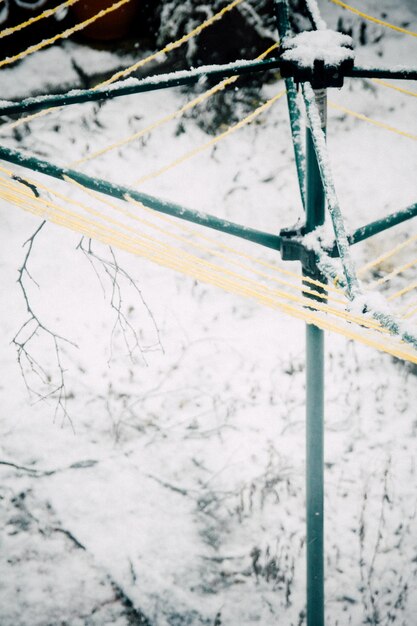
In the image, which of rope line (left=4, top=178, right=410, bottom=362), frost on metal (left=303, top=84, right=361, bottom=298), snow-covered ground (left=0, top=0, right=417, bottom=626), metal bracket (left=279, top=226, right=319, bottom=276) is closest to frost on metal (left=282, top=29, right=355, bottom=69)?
frost on metal (left=303, top=84, right=361, bottom=298)

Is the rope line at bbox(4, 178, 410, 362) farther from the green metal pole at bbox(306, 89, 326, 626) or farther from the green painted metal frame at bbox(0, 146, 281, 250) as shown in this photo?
the green metal pole at bbox(306, 89, 326, 626)

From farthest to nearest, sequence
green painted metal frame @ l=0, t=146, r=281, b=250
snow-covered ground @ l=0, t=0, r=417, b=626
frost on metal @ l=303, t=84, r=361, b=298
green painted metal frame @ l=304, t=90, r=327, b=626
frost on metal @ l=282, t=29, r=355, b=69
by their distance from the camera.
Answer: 1. snow-covered ground @ l=0, t=0, r=417, b=626
2. green painted metal frame @ l=304, t=90, r=327, b=626
3. green painted metal frame @ l=0, t=146, r=281, b=250
4. frost on metal @ l=282, t=29, r=355, b=69
5. frost on metal @ l=303, t=84, r=361, b=298

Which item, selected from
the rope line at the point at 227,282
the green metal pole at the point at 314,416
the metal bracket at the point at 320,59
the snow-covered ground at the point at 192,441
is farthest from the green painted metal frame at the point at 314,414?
the snow-covered ground at the point at 192,441

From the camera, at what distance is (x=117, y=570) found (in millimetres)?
3824

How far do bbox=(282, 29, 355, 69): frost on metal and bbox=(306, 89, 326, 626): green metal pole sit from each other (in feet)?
0.58

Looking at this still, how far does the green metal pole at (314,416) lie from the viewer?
1824 millimetres

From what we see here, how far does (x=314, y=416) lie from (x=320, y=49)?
60.9 inches

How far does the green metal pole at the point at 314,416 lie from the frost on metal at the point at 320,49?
0.58ft

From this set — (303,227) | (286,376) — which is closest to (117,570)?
(286,376)

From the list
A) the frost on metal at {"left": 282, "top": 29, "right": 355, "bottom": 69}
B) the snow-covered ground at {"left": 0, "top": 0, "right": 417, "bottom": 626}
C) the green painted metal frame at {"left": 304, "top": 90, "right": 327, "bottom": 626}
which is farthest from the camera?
the snow-covered ground at {"left": 0, "top": 0, "right": 417, "bottom": 626}

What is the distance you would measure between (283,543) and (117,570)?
1.47m

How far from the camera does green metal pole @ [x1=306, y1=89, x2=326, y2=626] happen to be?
5.98 feet

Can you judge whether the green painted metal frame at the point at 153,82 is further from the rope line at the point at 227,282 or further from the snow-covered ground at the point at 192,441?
the snow-covered ground at the point at 192,441

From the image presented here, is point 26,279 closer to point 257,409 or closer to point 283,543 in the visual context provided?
point 257,409
